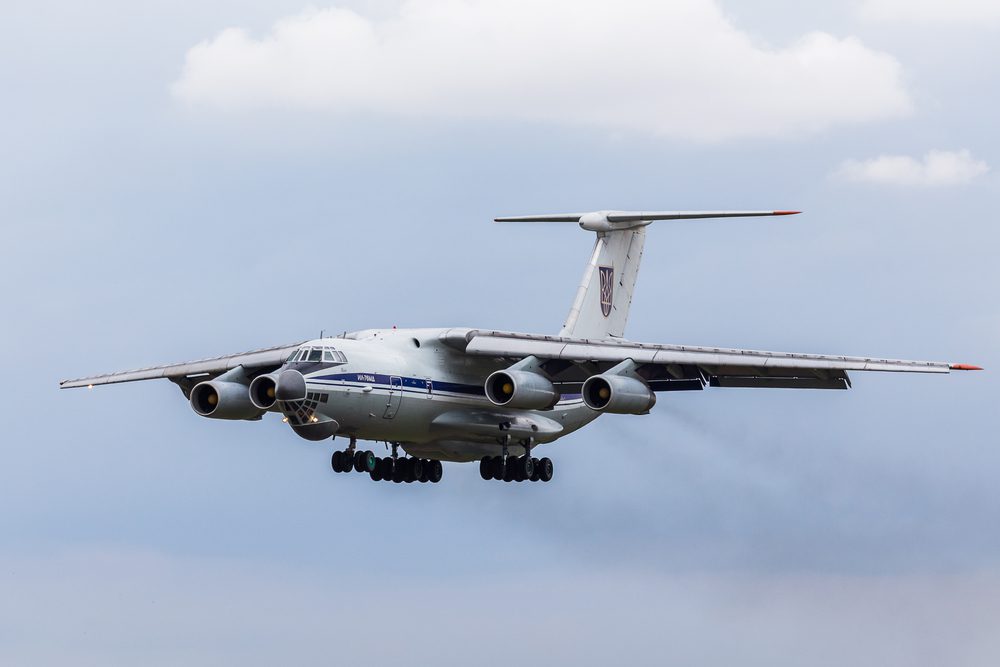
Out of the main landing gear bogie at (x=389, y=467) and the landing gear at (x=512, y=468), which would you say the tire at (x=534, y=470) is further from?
the main landing gear bogie at (x=389, y=467)

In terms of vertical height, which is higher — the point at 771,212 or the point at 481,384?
the point at 771,212

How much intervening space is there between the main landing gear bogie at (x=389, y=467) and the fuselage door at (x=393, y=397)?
131cm

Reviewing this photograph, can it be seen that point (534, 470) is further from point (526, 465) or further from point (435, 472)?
point (435, 472)

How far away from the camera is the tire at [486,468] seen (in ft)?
79.9

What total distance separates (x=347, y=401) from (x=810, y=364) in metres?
5.75

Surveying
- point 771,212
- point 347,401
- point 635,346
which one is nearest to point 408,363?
point 347,401

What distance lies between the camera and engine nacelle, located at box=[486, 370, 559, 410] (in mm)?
22609

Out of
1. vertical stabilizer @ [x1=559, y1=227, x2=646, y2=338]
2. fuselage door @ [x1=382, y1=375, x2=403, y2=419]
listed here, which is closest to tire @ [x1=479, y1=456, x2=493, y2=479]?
fuselage door @ [x1=382, y1=375, x2=403, y2=419]

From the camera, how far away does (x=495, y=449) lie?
24.5 meters

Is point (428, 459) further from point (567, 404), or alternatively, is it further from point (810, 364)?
point (810, 364)

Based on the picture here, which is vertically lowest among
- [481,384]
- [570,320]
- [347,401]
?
[347,401]

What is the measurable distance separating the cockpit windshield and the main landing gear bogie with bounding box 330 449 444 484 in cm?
196

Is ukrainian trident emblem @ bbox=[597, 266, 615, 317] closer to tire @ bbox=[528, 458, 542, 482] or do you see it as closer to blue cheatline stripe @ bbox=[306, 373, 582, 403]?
blue cheatline stripe @ bbox=[306, 373, 582, 403]

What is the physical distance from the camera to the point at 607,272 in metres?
26.6
